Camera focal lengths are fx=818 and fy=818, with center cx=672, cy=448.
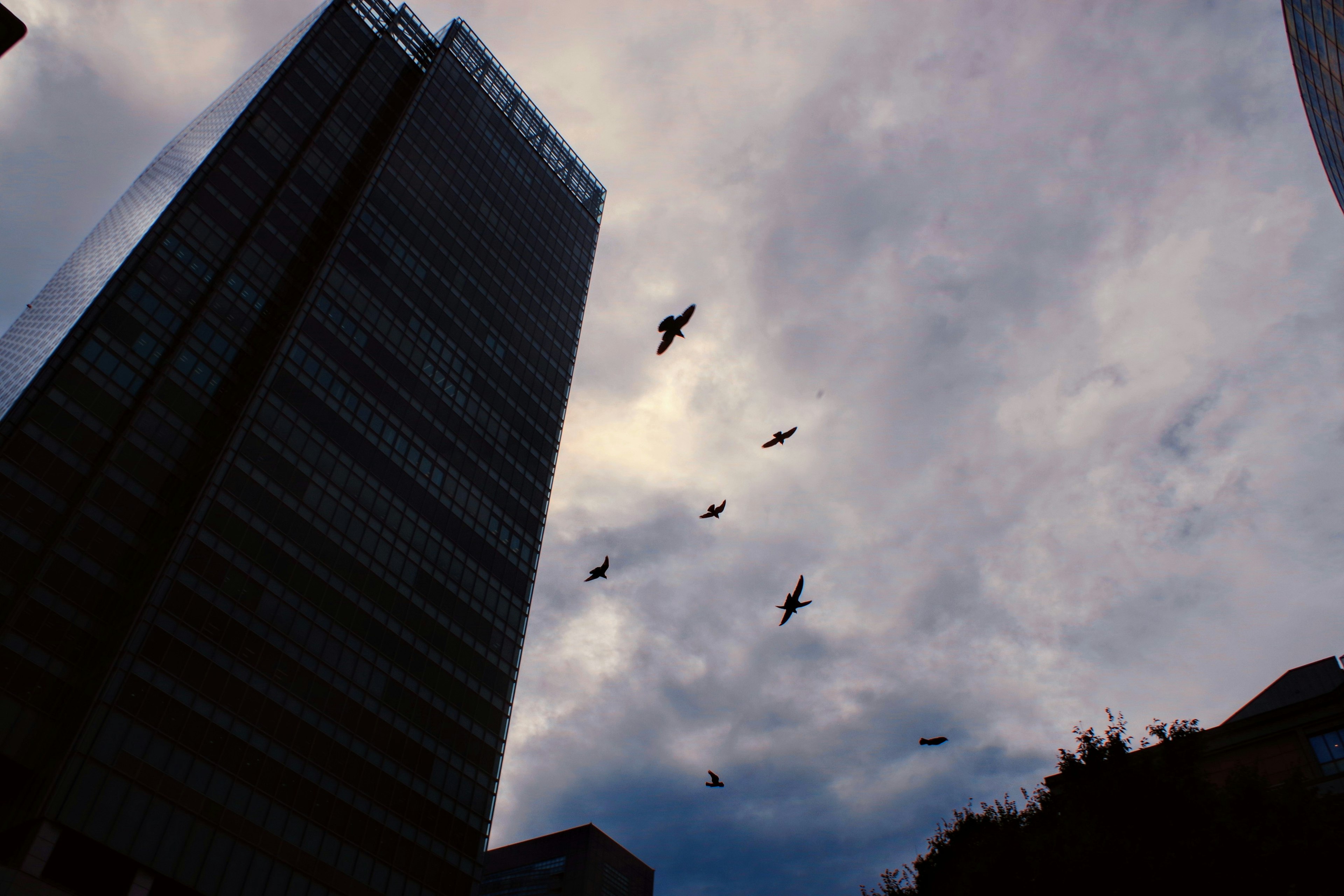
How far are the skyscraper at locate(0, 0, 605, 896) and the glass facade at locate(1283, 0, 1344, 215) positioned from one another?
5826cm

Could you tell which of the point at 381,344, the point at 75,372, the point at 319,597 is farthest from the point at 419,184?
the point at 319,597

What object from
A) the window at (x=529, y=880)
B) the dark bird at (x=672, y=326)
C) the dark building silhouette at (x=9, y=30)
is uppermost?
the window at (x=529, y=880)

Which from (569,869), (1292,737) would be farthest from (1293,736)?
(569,869)

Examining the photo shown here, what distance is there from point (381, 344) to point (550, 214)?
124ft

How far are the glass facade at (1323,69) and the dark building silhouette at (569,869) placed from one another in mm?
98673

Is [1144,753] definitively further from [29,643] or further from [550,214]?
[550,214]

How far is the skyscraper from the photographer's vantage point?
40.7m

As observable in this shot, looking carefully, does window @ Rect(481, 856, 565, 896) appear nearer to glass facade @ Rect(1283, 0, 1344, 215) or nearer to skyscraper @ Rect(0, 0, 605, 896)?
skyscraper @ Rect(0, 0, 605, 896)

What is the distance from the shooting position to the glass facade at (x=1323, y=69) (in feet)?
106

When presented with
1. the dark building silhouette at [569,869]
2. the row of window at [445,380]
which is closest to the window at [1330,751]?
the row of window at [445,380]

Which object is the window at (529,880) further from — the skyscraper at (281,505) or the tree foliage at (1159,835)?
the tree foliage at (1159,835)

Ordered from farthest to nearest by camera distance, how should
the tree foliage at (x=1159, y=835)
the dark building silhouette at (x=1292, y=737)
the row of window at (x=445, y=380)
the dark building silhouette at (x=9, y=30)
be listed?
the row of window at (x=445, y=380), the dark building silhouette at (x=1292, y=737), the tree foliage at (x=1159, y=835), the dark building silhouette at (x=9, y=30)

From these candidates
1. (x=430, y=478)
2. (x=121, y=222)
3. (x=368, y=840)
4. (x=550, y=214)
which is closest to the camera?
(x=368, y=840)

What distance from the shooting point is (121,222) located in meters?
74.5
